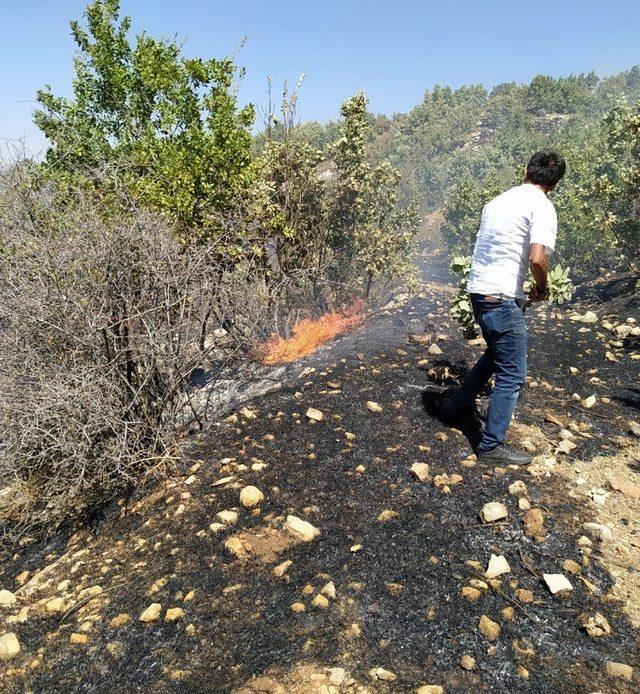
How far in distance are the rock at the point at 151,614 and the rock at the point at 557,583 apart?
78.5 inches

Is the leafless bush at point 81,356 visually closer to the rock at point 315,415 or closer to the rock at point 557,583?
the rock at point 315,415

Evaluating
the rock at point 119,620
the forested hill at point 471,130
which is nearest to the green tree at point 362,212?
the rock at point 119,620

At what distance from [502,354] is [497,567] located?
1410 millimetres

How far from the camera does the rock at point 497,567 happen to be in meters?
2.54

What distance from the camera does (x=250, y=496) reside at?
3.21 meters

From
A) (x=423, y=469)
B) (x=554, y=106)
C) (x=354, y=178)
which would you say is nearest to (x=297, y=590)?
(x=423, y=469)

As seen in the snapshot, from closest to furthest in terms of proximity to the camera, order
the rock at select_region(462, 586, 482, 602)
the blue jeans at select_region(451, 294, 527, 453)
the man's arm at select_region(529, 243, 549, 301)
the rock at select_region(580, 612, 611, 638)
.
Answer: the rock at select_region(580, 612, 611, 638) < the rock at select_region(462, 586, 482, 602) < the man's arm at select_region(529, 243, 549, 301) < the blue jeans at select_region(451, 294, 527, 453)

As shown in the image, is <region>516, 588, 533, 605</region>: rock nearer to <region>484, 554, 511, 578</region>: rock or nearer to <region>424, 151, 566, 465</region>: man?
<region>484, 554, 511, 578</region>: rock

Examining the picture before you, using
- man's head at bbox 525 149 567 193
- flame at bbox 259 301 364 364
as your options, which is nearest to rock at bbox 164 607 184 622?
man's head at bbox 525 149 567 193

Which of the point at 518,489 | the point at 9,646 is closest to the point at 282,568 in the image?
the point at 9,646

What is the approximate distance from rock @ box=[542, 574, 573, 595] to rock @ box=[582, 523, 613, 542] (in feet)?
1.56

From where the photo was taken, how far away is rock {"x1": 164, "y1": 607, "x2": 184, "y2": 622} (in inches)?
95.0

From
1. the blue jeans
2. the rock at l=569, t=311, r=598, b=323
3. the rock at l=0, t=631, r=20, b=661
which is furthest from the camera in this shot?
the rock at l=569, t=311, r=598, b=323

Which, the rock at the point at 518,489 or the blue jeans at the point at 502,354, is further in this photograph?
the blue jeans at the point at 502,354
